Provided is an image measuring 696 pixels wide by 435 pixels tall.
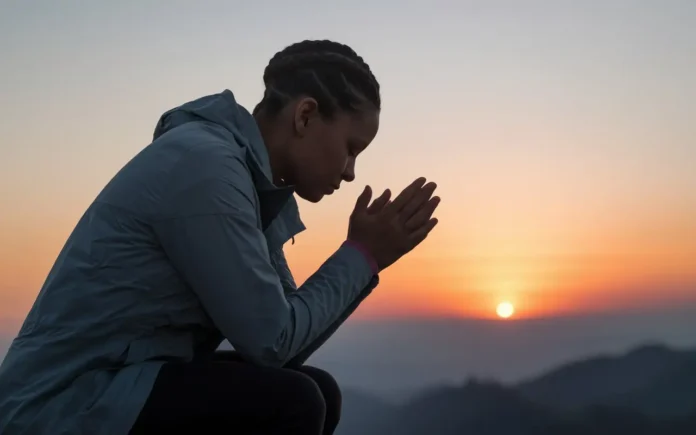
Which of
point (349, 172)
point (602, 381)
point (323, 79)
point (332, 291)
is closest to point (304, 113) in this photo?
point (323, 79)

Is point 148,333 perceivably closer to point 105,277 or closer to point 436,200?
point 105,277

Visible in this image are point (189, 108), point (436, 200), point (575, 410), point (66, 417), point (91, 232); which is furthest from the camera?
point (575, 410)

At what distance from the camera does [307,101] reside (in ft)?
5.24

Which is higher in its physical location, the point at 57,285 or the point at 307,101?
the point at 307,101

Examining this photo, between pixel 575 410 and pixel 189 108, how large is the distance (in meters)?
6.27

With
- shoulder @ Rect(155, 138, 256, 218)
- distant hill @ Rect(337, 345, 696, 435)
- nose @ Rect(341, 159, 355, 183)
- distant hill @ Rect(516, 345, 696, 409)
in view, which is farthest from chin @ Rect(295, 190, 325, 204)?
distant hill @ Rect(516, 345, 696, 409)

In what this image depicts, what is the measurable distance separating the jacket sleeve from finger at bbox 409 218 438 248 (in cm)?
40

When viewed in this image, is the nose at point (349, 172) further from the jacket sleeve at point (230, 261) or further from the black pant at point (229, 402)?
the black pant at point (229, 402)

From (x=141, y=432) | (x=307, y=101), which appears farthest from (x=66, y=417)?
(x=307, y=101)

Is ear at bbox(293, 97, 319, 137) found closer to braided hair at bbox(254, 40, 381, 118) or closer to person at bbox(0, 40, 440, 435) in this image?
braided hair at bbox(254, 40, 381, 118)

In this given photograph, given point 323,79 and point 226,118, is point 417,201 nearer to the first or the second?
point 323,79

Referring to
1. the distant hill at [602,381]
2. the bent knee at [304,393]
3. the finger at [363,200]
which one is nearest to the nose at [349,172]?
the finger at [363,200]

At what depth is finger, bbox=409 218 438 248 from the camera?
5.36 ft

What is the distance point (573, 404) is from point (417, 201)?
19.4 ft
